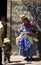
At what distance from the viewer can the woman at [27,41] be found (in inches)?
465

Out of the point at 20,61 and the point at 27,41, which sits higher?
the point at 27,41

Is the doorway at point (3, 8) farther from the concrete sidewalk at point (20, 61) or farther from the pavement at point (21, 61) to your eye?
the concrete sidewalk at point (20, 61)

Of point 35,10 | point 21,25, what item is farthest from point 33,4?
point 21,25

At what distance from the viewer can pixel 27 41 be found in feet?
38.9

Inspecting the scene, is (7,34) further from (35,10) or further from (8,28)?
(35,10)

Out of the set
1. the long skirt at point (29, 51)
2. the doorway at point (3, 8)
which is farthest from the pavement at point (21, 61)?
the doorway at point (3, 8)

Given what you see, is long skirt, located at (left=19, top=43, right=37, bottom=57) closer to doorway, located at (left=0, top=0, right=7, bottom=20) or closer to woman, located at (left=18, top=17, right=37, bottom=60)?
woman, located at (left=18, top=17, right=37, bottom=60)

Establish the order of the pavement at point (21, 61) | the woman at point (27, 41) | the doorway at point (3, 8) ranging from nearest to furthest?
the pavement at point (21, 61) < the woman at point (27, 41) < the doorway at point (3, 8)

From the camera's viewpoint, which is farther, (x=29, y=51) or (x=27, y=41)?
(x=29, y=51)

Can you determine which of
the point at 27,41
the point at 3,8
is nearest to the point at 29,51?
the point at 27,41

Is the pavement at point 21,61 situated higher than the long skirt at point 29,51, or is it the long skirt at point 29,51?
the long skirt at point 29,51

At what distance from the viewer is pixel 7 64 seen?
11.3 meters

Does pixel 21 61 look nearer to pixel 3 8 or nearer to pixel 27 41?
pixel 27 41

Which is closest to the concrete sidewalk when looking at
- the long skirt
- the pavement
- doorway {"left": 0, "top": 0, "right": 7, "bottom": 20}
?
the pavement
